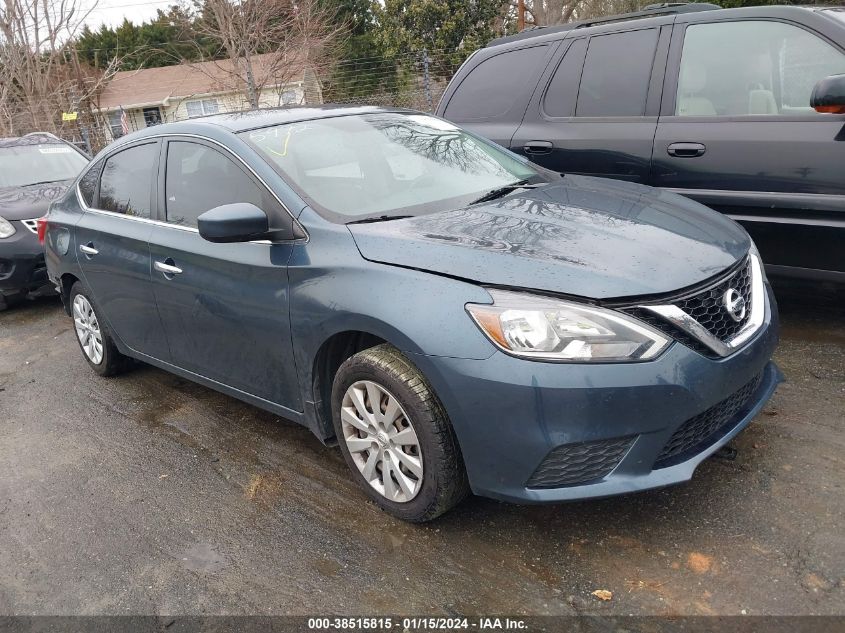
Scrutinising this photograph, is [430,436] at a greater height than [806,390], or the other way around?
[430,436]

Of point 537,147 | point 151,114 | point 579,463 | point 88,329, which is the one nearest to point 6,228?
point 88,329

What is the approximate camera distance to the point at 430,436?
255cm

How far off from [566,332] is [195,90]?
101 ft

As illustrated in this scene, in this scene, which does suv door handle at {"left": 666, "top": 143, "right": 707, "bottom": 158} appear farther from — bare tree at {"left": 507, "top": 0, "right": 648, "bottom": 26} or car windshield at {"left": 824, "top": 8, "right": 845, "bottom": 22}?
bare tree at {"left": 507, "top": 0, "right": 648, "bottom": 26}

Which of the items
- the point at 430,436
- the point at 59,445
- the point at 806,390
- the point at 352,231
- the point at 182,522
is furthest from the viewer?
the point at 59,445

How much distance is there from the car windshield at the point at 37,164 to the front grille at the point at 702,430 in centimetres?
749

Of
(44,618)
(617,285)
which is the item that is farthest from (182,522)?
(617,285)

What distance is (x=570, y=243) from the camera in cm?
260

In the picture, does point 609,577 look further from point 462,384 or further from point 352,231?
point 352,231

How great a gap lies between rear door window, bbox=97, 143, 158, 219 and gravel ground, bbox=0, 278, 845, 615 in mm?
1327

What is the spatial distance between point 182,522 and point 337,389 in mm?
956

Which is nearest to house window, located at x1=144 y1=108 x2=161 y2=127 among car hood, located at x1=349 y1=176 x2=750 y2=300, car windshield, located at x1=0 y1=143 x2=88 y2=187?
car windshield, located at x1=0 y1=143 x2=88 y2=187

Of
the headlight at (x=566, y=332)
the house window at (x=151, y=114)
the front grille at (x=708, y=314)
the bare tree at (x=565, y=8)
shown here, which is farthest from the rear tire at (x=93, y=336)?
the house window at (x=151, y=114)

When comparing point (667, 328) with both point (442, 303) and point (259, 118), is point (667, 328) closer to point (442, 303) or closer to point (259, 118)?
point (442, 303)
